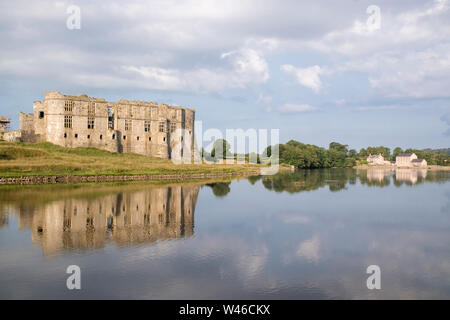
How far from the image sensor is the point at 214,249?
14.4 metres

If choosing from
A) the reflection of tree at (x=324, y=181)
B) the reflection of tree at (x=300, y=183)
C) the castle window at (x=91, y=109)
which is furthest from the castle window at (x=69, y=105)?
the reflection of tree at (x=300, y=183)

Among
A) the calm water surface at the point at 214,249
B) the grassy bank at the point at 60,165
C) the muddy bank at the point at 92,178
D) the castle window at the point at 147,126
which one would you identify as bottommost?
the calm water surface at the point at 214,249

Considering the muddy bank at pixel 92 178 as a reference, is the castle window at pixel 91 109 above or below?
above

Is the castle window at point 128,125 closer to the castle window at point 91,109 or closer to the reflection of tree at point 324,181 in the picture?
the castle window at point 91,109

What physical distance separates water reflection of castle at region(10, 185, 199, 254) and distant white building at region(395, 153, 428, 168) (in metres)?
129

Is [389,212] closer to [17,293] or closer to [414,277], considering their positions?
[414,277]

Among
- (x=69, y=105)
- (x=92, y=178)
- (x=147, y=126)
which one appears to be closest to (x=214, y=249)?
(x=92, y=178)

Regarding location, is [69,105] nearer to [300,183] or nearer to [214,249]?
[300,183]

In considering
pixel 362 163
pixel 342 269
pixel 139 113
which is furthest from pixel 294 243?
pixel 362 163

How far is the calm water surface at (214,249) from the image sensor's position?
10438 mm

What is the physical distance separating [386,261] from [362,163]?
135 m

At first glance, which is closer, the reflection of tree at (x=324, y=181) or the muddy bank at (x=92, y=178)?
the muddy bank at (x=92, y=178)

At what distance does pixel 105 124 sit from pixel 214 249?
1939 inches

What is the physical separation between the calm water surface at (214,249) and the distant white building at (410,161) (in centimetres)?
12079
